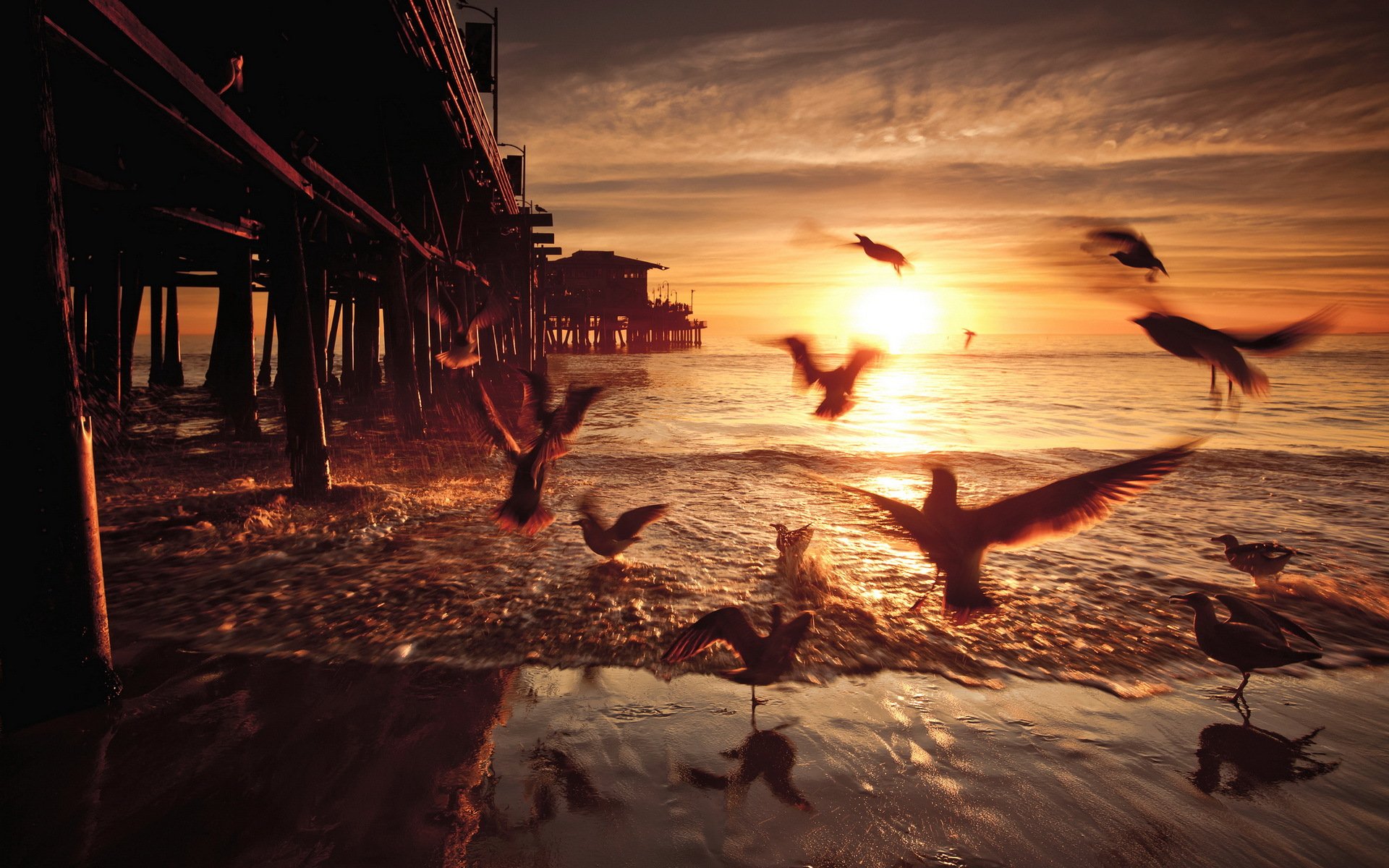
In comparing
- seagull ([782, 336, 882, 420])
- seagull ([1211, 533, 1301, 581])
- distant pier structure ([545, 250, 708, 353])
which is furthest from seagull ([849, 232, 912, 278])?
distant pier structure ([545, 250, 708, 353])

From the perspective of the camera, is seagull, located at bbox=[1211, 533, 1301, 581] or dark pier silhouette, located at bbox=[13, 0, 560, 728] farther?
seagull, located at bbox=[1211, 533, 1301, 581]

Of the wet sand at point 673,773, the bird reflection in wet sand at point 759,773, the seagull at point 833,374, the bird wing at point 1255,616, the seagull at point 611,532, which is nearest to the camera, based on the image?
the wet sand at point 673,773

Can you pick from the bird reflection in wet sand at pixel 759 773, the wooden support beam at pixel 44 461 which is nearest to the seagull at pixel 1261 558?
the bird reflection in wet sand at pixel 759 773

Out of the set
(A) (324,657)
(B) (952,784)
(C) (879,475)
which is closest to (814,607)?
(B) (952,784)

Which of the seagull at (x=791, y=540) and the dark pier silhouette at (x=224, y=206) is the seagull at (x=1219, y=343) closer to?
the seagull at (x=791, y=540)

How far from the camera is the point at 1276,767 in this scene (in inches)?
123

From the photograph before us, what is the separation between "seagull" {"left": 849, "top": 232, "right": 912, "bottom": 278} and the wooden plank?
14.0 ft

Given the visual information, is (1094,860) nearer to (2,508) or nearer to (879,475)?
(2,508)

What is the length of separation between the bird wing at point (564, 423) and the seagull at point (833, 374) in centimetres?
176

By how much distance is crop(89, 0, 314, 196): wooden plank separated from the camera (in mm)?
3299

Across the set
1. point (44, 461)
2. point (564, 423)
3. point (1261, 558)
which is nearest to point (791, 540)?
point (564, 423)

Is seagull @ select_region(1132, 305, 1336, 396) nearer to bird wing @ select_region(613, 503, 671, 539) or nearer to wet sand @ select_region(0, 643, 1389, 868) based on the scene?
wet sand @ select_region(0, 643, 1389, 868)

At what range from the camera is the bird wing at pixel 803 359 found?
570 cm

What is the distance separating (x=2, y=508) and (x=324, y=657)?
67.2 inches
